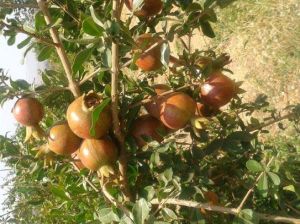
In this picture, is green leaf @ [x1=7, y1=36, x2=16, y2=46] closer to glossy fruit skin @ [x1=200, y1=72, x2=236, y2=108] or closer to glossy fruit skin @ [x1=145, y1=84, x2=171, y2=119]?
glossy fruit skin @ [x1=145, y1=84, x2=171, y2=119]

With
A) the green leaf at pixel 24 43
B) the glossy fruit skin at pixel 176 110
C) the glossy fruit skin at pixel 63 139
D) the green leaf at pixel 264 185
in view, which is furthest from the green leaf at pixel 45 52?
the green leaf at pixel 264 185

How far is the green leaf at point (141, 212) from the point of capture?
33.0 inches

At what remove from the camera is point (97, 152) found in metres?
0.94

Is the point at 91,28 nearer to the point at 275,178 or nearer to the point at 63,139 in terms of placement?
the point at 63,139

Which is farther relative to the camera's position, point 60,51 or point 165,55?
point 60,51

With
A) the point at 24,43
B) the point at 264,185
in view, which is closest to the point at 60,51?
the point at 24,43

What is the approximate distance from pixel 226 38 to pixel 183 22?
2.21m

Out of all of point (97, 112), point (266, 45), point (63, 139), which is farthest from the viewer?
point (266, 45)

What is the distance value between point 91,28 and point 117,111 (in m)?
0.26

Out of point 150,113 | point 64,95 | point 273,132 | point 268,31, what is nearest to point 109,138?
point 150,113

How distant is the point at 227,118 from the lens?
1.25m

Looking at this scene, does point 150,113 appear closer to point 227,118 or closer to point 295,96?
point 227,118

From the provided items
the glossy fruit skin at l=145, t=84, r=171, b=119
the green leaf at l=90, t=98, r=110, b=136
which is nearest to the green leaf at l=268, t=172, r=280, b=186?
the glossy fruit skin at l=145, t=84, r=171, b=119

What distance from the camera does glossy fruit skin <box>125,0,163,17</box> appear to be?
3.28ft
